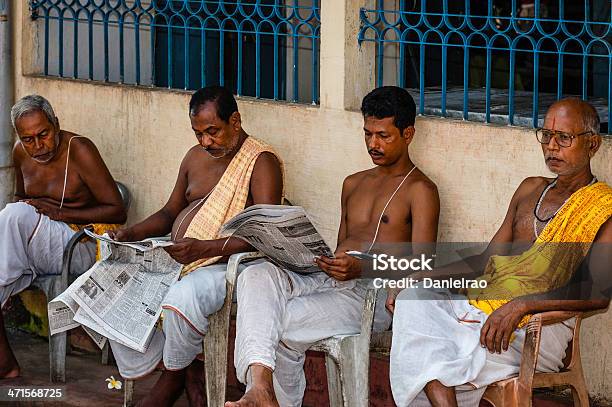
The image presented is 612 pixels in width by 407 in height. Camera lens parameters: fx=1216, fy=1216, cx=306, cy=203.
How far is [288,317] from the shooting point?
15.7 feet

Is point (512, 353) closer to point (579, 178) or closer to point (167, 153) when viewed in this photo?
point (579, 178)

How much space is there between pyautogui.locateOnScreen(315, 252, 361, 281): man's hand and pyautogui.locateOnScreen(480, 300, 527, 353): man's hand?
27.0 inches

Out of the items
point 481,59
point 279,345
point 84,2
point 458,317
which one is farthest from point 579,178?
point 481,59

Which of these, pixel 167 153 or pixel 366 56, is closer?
pixel 366 56

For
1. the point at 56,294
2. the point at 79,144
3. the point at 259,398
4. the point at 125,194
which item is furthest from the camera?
the point at 125,194

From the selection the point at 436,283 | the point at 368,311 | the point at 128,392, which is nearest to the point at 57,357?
the point at 128,392

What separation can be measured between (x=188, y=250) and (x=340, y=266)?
0.77m

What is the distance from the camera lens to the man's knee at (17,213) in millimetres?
5977

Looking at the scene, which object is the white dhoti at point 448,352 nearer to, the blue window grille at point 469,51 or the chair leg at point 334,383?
the chair leg at point 334,383

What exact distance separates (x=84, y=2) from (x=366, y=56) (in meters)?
2.21

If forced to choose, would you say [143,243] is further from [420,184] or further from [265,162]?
[420,184]

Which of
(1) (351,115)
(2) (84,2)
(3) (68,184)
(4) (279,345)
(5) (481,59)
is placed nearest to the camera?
(4) (279,345)

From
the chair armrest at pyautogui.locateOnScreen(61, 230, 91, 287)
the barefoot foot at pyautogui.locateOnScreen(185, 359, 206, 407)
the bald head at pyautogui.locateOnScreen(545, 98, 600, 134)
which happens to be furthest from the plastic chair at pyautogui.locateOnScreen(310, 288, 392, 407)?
the chair armrest at pyautogui.locateOnScreen(61, 230, 91, 287)

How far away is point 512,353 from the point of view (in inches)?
169
